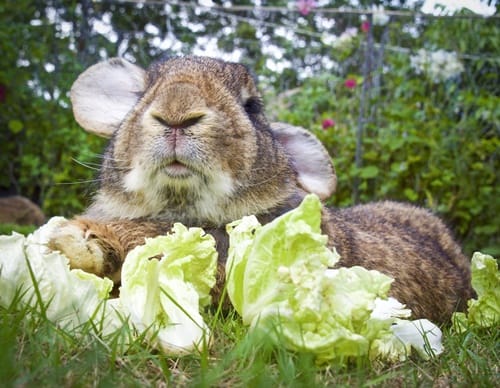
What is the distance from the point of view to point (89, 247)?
256cm

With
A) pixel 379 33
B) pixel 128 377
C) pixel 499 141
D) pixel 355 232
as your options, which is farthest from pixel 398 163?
pixel 128 377

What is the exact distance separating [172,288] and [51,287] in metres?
0.42

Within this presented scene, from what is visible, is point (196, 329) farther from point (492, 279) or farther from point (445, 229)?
point (445, 229)

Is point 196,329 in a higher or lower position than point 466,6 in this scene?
lower

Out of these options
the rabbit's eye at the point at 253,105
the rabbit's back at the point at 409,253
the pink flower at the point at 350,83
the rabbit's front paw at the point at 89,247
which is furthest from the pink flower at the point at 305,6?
the rabbit's front paw at the point at 89,247

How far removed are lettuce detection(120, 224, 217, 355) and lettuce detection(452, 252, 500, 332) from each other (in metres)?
1.25

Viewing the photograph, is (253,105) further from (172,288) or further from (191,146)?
(172,288)

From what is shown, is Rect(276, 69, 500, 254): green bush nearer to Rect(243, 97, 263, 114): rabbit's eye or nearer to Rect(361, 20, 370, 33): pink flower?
Rect(361, 20, 370, 33): pink flower

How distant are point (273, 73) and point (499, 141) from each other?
3.06 meters

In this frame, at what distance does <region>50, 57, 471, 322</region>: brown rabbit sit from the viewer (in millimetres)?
2721

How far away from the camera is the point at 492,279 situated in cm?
292

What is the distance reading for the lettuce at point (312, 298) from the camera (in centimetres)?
203

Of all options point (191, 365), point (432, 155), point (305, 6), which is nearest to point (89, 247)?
point (191, 365)

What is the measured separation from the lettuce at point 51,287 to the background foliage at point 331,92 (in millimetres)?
4474
